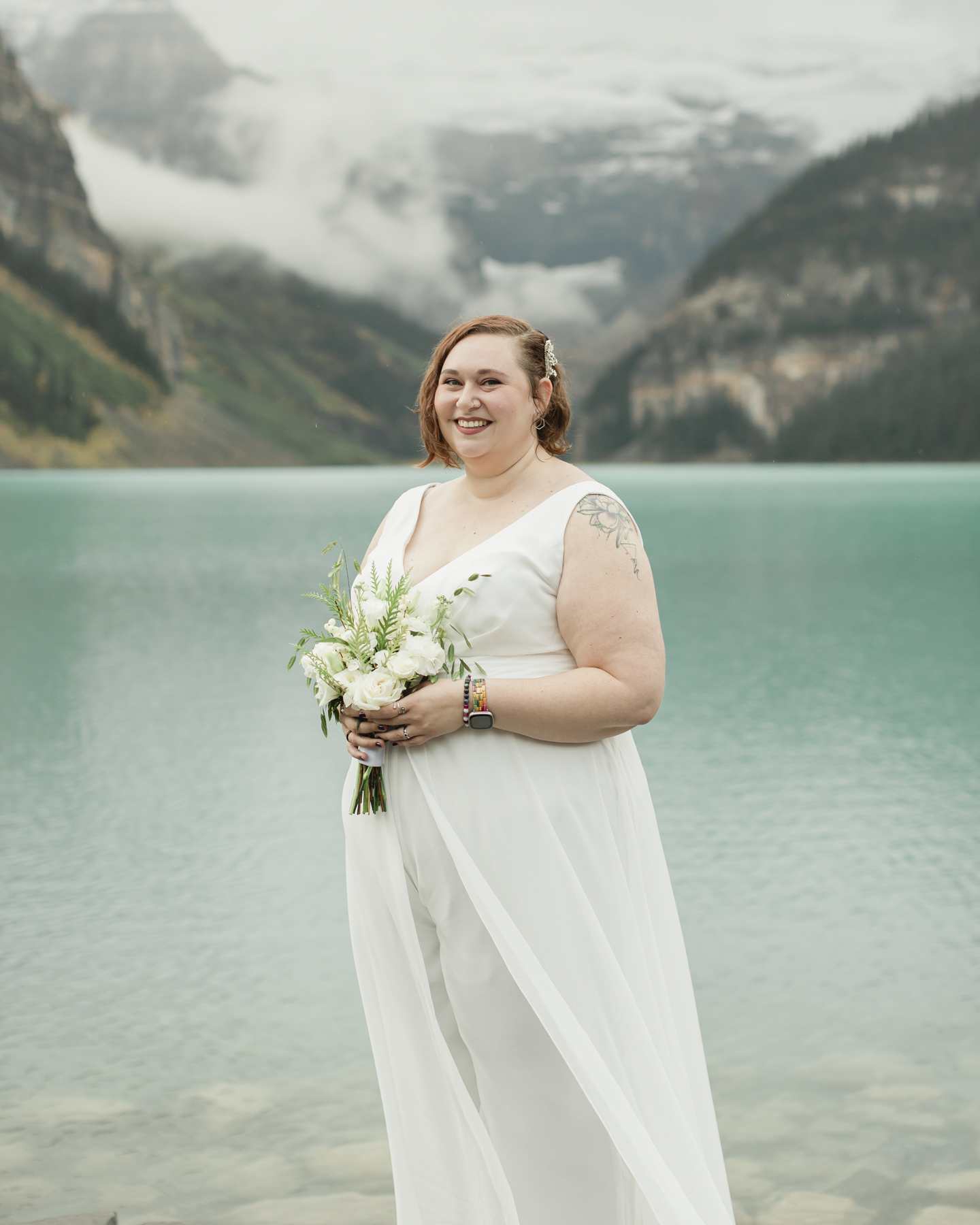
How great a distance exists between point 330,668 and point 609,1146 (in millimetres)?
1048

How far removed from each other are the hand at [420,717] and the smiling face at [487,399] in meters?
0.45

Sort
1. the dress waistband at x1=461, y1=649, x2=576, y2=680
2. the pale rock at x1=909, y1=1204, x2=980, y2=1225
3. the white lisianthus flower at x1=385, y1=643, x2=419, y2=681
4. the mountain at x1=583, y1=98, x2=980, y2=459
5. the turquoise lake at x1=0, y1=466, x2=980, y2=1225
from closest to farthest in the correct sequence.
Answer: the white lisianthus flower at x1=385, y1=643, x2=419, y2=681, the dress waistband at x1=461, y1=649, x2=576, y2=680, the pale rock at x1=909, y1=1204, x2=980, y2=1225, the turquoise lake at x1=0, y1=466, x2=980, y2=1225, the mountain at x1=583, y1=98, x2=980, y2=459

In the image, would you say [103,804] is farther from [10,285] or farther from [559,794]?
[10,285]

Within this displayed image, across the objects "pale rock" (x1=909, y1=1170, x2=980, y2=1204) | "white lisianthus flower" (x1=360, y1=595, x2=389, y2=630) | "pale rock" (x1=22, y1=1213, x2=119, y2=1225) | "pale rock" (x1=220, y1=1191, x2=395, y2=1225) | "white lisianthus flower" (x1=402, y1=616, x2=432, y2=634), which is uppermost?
"white lisianthus flower" (x1=360, y1=595, x2=389, y2=630)

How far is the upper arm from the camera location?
2.12 meters

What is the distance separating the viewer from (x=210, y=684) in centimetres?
1212

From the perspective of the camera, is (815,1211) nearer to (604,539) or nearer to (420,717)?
(420,717)

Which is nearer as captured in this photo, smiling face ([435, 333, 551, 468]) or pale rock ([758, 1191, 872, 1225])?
smiling face ([435, 333, 551, 468])

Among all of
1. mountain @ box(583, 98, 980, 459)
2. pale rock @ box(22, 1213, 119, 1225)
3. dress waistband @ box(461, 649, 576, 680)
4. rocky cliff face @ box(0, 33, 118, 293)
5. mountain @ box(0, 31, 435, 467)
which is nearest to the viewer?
dress waistband @ box(461, 649, 576, 680)

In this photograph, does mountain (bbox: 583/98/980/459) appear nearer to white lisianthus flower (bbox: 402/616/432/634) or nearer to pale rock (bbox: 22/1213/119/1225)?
pale rock (bbox: 22/1213/119/1225)

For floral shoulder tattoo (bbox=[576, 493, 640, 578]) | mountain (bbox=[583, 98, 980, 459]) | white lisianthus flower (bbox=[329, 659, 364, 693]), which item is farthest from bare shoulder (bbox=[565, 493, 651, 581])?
mountain (bbox=[583, 98, 980, 459])

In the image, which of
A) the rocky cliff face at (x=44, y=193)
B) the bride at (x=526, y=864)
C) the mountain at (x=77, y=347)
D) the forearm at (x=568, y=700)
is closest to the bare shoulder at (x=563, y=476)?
the bride at (x=526, y=864)

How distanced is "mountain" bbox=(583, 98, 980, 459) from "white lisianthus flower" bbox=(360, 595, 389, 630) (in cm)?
14296

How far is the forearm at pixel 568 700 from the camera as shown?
211 cm
